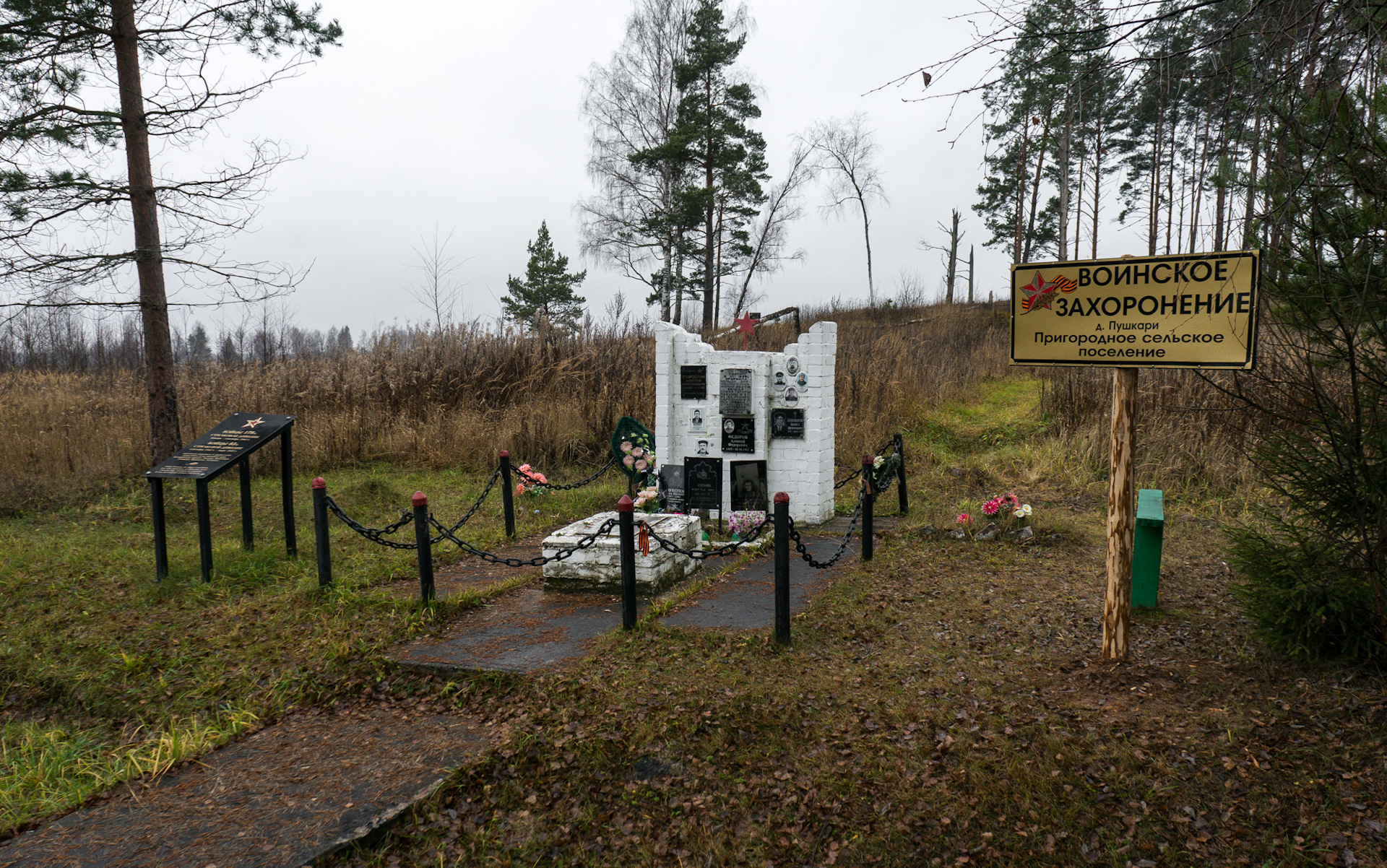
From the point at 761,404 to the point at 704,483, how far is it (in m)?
1.09

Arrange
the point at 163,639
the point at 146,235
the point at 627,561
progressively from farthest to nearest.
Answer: the point at 146,235, the point at 163,639, the point at 627,561

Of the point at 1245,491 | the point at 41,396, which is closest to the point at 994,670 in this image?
the point at 1245,491

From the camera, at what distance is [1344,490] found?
3945mm

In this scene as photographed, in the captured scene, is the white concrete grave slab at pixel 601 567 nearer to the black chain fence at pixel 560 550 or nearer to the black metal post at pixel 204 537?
the black chain fence at pixel 560 550

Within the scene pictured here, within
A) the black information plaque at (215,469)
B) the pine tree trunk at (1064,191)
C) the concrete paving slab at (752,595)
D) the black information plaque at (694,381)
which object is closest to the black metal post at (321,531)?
the black information plaque at (215,469)

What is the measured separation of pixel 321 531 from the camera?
617 cm

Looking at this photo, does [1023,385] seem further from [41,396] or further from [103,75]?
[41,396]

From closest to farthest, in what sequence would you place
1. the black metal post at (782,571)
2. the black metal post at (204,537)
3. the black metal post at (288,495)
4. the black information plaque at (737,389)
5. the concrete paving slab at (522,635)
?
the concrete paving slab at (522,635), the black metal post at (782,571), the black metal post at (204,537), the black metal post at (288,495), the black information plaque at (737,389)

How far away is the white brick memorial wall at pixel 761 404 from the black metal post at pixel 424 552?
3.43 meters

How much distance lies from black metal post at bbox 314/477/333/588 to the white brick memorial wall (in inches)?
146

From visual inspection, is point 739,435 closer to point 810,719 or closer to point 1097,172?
point 810,719

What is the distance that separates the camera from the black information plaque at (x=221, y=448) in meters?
6.49

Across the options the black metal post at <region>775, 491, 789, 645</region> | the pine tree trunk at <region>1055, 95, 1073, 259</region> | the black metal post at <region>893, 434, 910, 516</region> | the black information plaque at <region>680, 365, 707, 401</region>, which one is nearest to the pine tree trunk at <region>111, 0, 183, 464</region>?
the black information plaque at <region>680, 365, 707, 401</region>

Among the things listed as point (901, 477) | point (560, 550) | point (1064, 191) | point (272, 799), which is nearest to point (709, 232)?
point (1064, 191)
